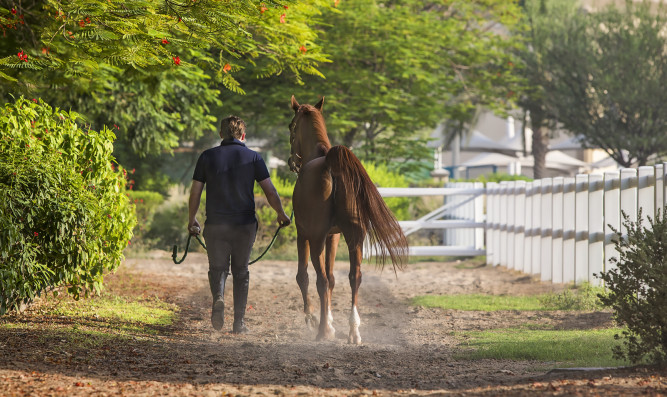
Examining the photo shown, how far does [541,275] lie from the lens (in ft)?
44.0

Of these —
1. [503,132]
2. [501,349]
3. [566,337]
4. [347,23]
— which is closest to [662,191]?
[566,337]

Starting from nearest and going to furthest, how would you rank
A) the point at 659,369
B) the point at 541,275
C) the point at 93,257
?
1. the point at 659,369
2. the point at 93,257
3. the point at 541,275

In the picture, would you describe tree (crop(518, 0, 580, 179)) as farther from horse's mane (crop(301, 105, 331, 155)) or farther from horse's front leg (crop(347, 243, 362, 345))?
horse's front leg (crop(347, 243, 362, 345))

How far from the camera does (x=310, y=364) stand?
6.42 metres

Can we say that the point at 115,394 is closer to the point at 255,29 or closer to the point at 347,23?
the point at 255,29

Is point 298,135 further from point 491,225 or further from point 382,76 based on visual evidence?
point 382,76

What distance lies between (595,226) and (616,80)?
20.0 metres

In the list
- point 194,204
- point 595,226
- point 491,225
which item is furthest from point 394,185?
point 194,204

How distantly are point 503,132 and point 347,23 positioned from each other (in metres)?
36.3

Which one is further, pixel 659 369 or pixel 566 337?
pixel 566 337

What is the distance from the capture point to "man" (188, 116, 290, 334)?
26.5ft

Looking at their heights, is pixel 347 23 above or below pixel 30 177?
above

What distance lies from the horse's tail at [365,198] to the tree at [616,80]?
76.9 feet

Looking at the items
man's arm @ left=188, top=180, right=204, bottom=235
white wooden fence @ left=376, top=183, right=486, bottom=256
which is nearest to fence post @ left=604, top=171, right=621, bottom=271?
man's arm @ left=188, top=180, right=204, bottom=235
